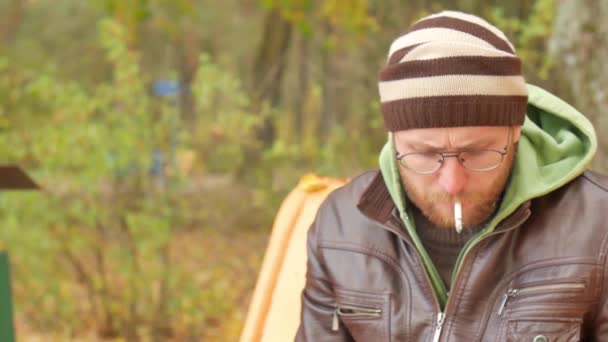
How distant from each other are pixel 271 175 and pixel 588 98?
218 cm

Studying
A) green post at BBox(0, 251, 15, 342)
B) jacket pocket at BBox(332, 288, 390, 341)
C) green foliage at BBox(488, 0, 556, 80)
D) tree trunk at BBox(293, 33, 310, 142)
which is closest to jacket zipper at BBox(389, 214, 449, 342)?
jacket pocket at BBox(332, 288, 390, 341)

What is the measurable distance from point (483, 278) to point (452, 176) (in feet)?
0.82

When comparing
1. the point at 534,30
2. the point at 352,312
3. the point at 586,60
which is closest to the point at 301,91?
the point at 534,30

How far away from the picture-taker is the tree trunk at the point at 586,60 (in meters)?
3.24

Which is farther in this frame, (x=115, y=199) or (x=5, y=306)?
(x=115, y=199)

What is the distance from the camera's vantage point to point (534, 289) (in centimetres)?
195

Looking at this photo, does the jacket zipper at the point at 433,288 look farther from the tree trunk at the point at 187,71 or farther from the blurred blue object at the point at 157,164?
the tree trunk at the point at 187,71

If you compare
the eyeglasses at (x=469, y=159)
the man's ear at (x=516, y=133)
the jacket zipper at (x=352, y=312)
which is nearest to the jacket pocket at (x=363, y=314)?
the jacket zipper at (x=352, y=312)

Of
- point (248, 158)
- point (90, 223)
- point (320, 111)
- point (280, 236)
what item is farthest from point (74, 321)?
point (280, 236)

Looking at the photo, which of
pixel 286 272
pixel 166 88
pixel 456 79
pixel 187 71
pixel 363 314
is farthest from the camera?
pixel 187 71

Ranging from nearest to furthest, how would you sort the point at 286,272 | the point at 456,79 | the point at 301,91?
the point at 456,79, the point at 286,272, the point at 301,91

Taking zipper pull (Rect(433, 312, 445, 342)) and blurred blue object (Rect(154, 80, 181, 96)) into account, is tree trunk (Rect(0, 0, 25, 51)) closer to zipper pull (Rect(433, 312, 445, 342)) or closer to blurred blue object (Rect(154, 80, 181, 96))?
blurred blue object (Rect(154, 80, 181, 96))

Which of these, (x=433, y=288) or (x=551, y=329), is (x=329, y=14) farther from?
→ (x=551, y=329)

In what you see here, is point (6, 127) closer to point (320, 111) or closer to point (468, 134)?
point (320, 111)
